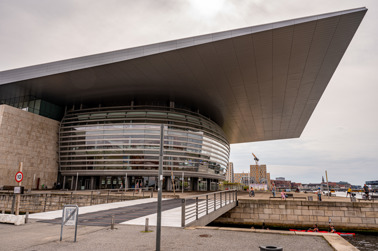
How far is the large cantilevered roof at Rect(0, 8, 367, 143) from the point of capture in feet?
72.9

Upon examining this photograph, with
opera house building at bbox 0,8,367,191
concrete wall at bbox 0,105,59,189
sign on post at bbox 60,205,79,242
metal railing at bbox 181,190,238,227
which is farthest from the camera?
concrete wall at bbox 0,105,59,189

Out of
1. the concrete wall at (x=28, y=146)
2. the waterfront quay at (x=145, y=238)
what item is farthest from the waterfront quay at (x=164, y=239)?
the concrete wall at (x=28, y=146)

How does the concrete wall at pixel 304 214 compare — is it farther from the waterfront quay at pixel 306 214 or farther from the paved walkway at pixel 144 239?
A: the paved walkway at pixel 144 239

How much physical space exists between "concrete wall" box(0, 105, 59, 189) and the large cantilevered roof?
13.4ft

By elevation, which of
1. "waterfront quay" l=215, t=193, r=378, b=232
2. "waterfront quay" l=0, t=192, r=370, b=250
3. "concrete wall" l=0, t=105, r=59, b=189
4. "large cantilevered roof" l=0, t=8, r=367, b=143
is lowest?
"waterfront quay" l=215, t=193, r=378, b=232

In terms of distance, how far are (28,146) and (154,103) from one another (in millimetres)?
20203

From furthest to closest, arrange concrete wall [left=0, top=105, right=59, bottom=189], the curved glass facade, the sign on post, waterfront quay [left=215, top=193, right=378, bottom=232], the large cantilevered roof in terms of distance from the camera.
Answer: the curved glass facade → concrete wall [left=0, top=105, right=59, bottom=189] → the large cantilevered roof → waterfront quay [left=215, top=193, right=378, bottom=232] → the sign on post

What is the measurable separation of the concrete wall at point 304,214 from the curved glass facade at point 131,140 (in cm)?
1928

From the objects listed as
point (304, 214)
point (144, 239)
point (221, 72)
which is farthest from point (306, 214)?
point (221, 72)

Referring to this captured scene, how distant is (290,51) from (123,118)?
87.1 ft

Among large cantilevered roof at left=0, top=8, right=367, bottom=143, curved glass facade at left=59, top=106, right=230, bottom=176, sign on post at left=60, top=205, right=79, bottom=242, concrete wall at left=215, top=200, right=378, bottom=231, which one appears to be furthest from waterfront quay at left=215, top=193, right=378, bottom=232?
curved glass facade at left=59, top=106, right=230, bottom=176

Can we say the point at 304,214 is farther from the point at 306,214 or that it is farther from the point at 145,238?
the point at 145,238

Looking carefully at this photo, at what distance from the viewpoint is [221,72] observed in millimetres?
28906

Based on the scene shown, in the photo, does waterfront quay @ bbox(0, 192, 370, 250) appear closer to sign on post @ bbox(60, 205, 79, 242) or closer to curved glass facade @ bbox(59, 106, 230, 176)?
sign on post @ bbox(60, 205, 79, 242)
